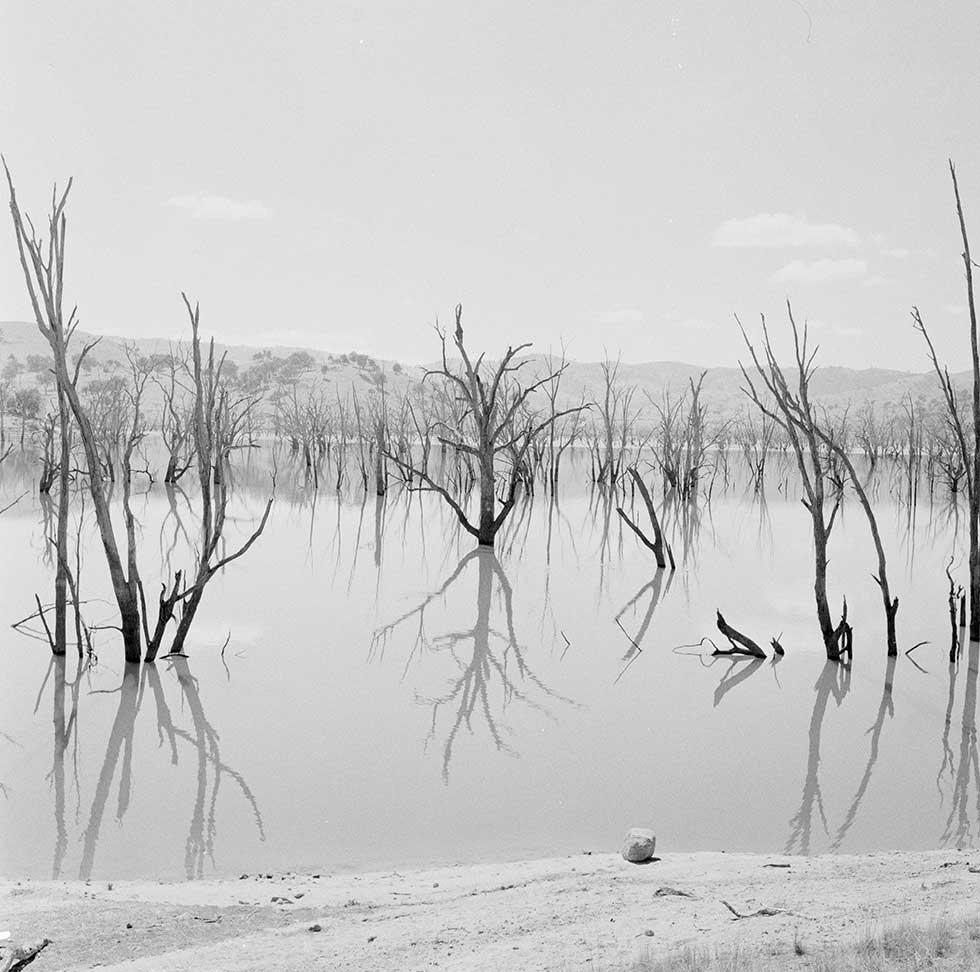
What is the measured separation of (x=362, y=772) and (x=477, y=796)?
0.61 m

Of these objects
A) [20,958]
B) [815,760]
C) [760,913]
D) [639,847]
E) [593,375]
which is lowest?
[815,760]

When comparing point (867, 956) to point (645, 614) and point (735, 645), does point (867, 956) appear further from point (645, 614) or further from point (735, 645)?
point (645, 614)

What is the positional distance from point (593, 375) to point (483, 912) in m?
112

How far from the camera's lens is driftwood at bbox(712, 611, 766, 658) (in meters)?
7.20

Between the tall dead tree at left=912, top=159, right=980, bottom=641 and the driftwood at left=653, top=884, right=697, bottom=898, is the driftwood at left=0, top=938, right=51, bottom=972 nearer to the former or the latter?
the driftwood at left=653, top=884, right=697, bottom=898

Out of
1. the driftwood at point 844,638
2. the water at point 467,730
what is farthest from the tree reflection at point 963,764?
the driftwood at point 844,638

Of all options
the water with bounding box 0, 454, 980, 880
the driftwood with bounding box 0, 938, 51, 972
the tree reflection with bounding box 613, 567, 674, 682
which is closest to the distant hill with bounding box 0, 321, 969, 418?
the tree reflection with bounding box 613, 567, 674, 682

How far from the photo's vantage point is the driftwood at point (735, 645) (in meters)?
7.20

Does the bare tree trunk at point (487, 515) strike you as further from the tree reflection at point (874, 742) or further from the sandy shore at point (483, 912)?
the sandy shore at point (483, 912)

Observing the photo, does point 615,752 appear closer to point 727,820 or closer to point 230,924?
point 727,820

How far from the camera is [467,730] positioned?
5.50m

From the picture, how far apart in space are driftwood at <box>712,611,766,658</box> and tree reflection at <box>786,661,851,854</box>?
0.50 meters

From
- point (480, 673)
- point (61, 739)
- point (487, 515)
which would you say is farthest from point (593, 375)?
point (61, 739)

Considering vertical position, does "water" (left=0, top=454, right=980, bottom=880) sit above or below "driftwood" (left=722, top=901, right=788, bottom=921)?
below
